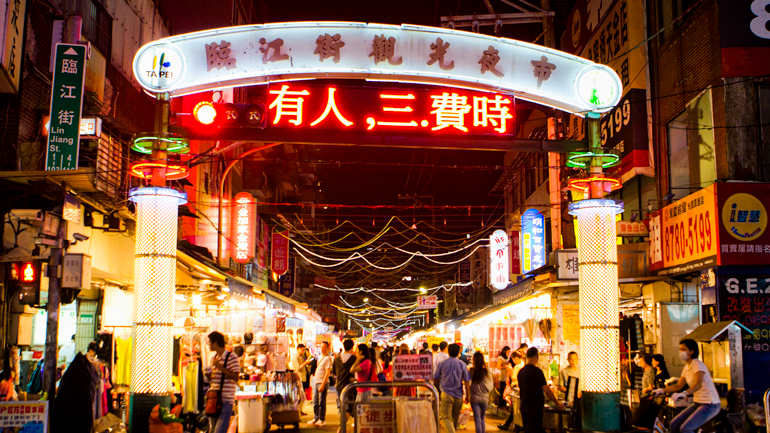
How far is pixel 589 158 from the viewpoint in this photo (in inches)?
463

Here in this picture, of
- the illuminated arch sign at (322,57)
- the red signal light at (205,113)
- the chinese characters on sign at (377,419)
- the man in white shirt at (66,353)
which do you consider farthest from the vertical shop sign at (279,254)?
the chinese characters on sign at (377,419)

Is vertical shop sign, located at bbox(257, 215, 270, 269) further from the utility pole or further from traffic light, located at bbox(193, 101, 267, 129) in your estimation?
traffic light, located at bbox(193, 101, 267, 129)

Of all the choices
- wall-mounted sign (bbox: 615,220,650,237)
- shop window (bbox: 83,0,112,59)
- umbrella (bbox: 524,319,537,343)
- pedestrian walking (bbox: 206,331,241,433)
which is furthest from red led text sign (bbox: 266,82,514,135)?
umbrella (bbox: 524,319,537,343)

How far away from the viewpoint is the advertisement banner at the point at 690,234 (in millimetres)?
14453

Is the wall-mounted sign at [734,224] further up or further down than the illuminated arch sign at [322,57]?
further down

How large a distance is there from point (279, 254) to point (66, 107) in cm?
2506

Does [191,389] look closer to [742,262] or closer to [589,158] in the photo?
[589,158]

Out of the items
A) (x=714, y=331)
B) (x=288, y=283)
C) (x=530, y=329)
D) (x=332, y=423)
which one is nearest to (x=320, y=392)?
(x=332, y=423)

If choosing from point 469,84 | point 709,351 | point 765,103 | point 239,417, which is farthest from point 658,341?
point 239,417

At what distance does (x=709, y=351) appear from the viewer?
46.5ft

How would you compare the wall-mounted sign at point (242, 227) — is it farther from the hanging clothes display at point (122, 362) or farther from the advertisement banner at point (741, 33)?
the advertisement banner at point (741, 33)

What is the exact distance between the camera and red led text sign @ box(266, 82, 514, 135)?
11.3 meters

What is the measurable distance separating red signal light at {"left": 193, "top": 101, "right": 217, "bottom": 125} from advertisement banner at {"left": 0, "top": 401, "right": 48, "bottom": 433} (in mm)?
4982

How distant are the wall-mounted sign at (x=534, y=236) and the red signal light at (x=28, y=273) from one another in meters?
18.6
